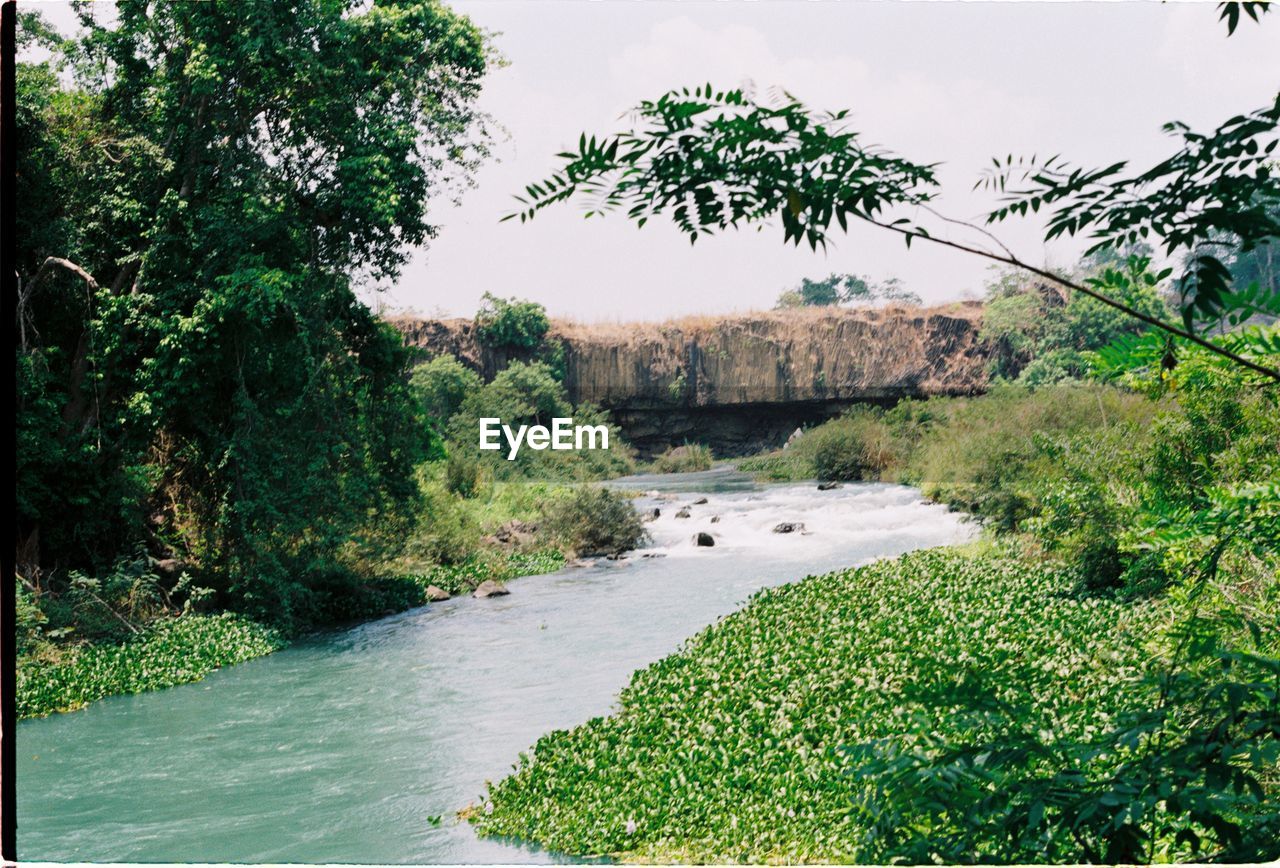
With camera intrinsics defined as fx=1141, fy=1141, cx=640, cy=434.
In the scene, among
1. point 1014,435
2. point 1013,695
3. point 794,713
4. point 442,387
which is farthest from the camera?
point 442,387

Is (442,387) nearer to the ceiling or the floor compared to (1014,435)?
nearer to the ceiling

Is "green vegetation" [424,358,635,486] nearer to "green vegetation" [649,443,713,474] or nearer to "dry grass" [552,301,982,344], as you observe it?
"dry grass" [552,301,982,344]

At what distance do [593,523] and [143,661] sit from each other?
16.3ft

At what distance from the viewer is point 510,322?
12859 mm

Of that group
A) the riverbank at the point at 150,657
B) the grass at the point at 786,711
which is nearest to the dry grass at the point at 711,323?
the riverbank at the point at 150,657

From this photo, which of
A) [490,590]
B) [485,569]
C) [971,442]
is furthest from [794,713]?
[485,569]

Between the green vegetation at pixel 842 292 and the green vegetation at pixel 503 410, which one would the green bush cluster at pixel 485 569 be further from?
the green vegetation at pixel 842 292

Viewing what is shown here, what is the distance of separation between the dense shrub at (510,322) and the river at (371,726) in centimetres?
351

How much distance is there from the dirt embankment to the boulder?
3354 mm

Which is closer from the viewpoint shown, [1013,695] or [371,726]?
[1013,695]

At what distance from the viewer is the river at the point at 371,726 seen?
14.3 ft

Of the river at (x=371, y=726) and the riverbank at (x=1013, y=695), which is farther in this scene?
the river at (x=371, y=726)

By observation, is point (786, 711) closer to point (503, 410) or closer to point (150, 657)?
point (150, 657)

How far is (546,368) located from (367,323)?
371cm
